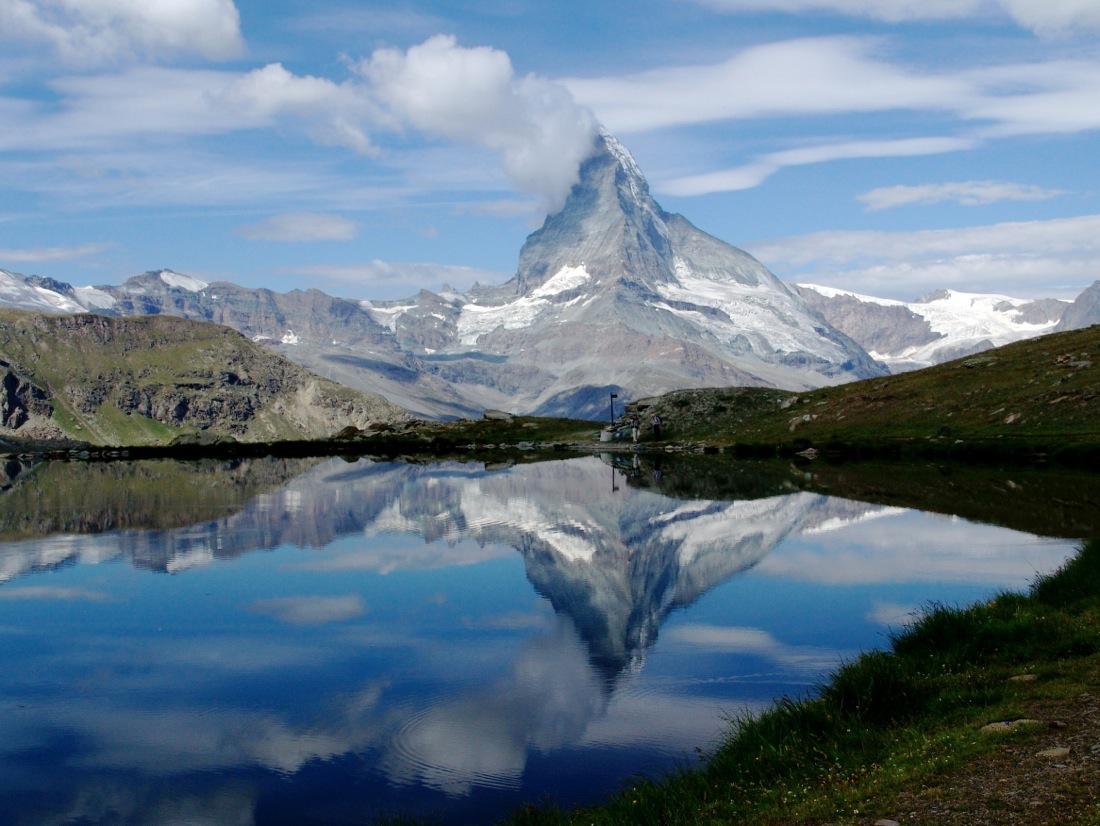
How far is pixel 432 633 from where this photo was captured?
35812mm

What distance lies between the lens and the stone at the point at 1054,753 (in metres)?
17.2

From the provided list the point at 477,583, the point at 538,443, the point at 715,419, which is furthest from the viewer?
the point at 538,443

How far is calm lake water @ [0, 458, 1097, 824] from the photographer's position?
22.6m

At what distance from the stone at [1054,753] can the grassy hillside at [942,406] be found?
78.5 metres

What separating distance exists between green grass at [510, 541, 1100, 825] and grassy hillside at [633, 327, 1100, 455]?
69.2 metres

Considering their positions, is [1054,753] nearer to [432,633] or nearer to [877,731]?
[877,731]

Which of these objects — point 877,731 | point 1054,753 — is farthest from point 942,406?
point 1054,753

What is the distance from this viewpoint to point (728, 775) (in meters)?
19.5

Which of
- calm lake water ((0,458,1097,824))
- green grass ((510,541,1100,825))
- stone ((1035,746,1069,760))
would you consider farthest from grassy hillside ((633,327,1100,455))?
stone ((1035,746,1069,760))

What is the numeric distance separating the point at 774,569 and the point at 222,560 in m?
26.4

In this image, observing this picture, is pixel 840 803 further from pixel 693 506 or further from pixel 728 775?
pixel 693 506

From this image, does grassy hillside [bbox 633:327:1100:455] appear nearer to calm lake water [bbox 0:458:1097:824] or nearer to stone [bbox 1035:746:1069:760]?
calm lake water [bbox 0:458:1097:824]

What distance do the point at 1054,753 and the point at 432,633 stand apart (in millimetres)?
22111

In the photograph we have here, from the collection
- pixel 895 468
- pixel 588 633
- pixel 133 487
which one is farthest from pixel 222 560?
pixel 895 468
